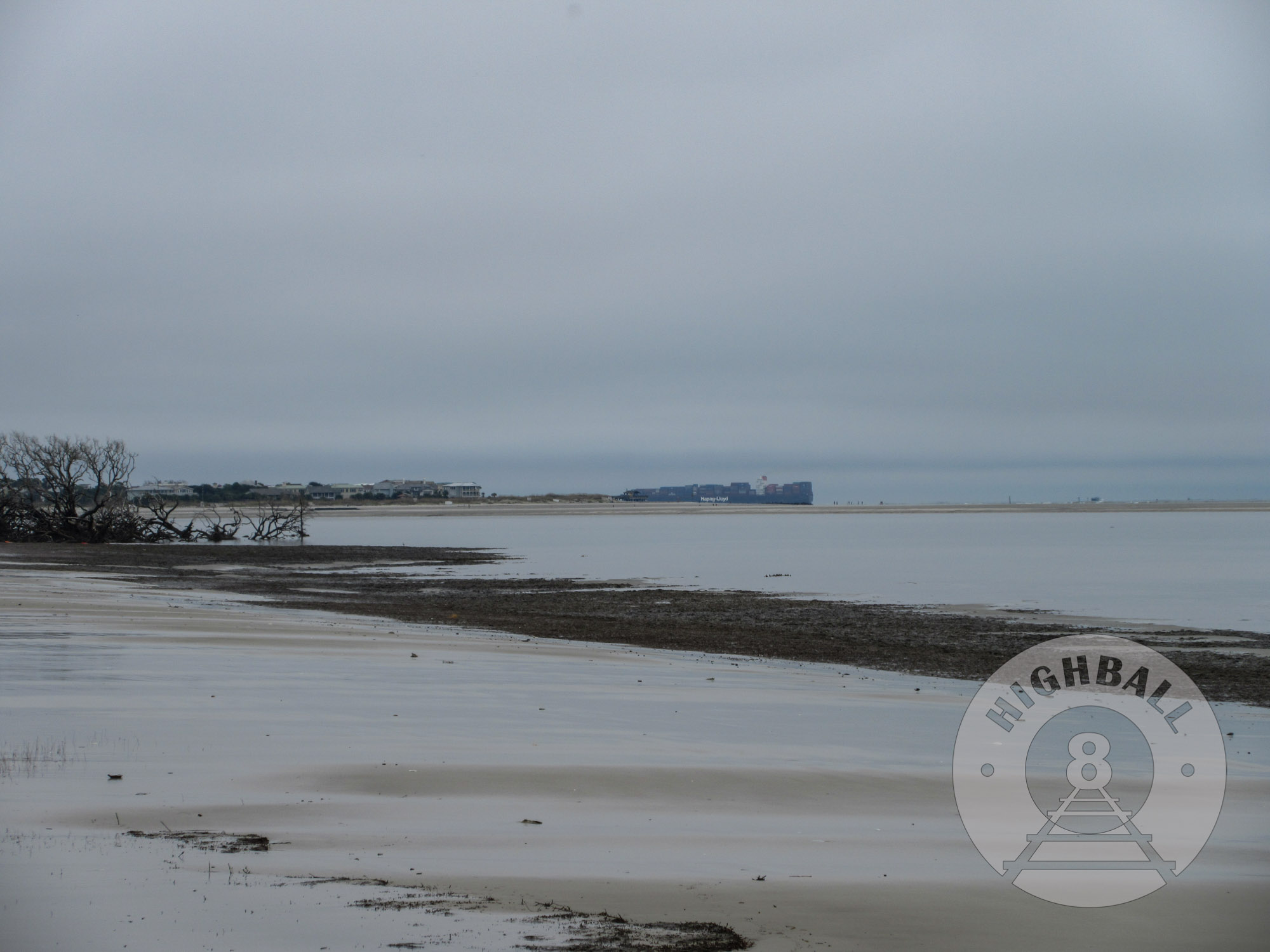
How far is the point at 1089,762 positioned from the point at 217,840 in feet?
22.7

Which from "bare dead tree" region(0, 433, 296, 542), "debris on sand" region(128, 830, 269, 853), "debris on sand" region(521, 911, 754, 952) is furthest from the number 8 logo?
"bare dead tree" region(0, 433, 296, 542)

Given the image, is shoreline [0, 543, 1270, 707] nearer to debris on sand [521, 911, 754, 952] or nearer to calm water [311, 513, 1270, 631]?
calm water [311, 513, 1270, 631]

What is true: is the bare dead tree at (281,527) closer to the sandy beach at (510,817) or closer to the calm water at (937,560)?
the calm water at (937,560)

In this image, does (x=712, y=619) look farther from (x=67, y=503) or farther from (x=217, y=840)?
(x=67, y=503)

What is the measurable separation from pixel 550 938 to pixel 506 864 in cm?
112

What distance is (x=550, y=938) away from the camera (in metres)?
4.47

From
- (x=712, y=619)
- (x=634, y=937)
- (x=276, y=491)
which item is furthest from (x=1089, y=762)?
(x=276, y=491)

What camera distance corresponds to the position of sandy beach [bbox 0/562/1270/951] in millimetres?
4738

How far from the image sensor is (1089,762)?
8.65 m

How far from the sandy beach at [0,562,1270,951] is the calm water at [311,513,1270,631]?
15.6 metres

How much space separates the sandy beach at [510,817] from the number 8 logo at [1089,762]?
0.93 m

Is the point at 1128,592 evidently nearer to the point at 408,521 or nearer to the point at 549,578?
the point at 549,578

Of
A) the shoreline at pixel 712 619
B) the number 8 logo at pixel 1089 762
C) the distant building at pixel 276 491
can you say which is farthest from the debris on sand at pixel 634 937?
the distant building at pixel 276 491

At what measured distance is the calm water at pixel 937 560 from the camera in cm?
2697
